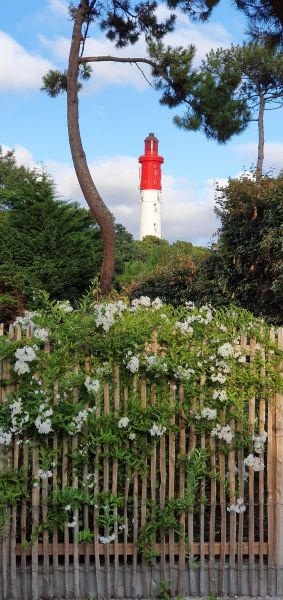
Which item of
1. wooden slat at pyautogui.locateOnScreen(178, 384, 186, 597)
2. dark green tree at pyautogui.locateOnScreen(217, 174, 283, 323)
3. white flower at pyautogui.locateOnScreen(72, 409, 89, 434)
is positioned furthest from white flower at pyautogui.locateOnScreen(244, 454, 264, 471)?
dark green tree at pyautogui.locateOnScreen(217, 174, 283, 323)

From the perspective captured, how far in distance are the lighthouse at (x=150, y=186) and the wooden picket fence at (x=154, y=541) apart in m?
46.9

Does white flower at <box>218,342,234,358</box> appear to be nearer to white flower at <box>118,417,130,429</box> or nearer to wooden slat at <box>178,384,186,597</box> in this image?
wooden slat at <box>178,384,186,597</box>

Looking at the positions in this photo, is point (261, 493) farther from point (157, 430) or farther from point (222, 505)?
point (157, 430)

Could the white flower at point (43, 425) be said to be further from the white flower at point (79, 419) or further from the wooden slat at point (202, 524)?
the wooden slat at point (202, 524)

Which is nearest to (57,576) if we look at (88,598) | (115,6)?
(88,598)

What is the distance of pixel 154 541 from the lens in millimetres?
3947

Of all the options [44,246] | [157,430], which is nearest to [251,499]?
[157,430]

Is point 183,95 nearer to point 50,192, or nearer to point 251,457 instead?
point 50,192

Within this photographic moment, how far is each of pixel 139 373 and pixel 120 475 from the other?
2.06 feet

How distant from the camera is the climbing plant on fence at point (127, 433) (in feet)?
12.6

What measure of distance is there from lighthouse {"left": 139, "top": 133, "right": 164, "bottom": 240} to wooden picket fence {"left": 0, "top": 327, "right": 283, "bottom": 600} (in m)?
46.9

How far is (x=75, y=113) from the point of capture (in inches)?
485

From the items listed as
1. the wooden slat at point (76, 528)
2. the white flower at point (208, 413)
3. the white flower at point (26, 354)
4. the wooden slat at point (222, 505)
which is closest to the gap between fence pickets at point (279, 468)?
the wooden slat at point (222, 505)

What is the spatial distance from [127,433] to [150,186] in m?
48.1
